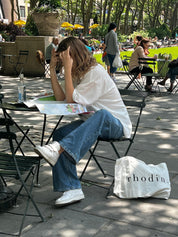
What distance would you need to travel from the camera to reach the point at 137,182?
426cm

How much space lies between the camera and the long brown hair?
14.2ft

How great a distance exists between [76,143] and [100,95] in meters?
0.69

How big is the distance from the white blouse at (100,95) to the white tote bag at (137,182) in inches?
12.7

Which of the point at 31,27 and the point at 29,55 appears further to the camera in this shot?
the point at 31,27

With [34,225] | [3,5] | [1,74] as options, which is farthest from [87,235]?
[3,5]

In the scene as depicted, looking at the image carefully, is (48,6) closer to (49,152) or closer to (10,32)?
(10,32)

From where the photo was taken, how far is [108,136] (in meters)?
4.28

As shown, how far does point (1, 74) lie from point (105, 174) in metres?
12.8

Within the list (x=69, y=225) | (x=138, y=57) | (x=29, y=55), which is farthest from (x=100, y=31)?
(x=69, y=225)

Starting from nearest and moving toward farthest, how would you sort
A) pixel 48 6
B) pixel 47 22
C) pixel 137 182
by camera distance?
pixel 137 182
pixel 47 22
pixel 48 6

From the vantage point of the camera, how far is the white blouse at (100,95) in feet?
14.1

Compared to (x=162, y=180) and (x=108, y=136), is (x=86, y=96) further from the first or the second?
(x=162, y=180)

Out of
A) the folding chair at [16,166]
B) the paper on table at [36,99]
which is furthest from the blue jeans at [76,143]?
the paper on table at [36,99]

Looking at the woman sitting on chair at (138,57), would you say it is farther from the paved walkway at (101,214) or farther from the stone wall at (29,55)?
the paved walkway at (101,214)
